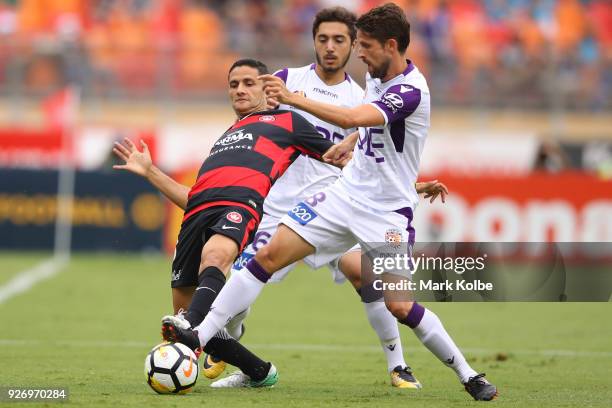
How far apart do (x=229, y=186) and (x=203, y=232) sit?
1.13 feet

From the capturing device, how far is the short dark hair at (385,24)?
7.02 meters

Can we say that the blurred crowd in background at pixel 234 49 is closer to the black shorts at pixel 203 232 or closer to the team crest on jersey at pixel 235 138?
the team crest on jersey at pixel 235 138

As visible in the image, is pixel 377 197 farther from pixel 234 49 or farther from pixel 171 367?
pixel 234 49

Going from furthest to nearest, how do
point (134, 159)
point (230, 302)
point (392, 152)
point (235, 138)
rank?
point (235, 138) < point (134, 159) < point (392, 152) < point (230, 302)

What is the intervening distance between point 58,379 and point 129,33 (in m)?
15.9

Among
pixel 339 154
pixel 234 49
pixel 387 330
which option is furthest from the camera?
pixel 234 49

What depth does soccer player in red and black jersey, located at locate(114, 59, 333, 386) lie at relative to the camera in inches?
283

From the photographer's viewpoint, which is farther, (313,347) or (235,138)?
(313,347)

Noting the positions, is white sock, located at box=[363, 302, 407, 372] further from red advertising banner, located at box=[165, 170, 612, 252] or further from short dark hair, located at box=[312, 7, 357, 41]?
red advertising banner, located at box=[165, 170, 612, 252]

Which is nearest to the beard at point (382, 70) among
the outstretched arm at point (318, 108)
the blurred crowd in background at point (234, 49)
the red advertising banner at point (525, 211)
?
the outstretched arm at point (318, 108)

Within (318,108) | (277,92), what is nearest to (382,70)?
(318,108)

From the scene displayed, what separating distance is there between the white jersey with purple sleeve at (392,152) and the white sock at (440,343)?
75 centimetres

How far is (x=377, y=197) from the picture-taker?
288 inches

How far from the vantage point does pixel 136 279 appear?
1631 cm
